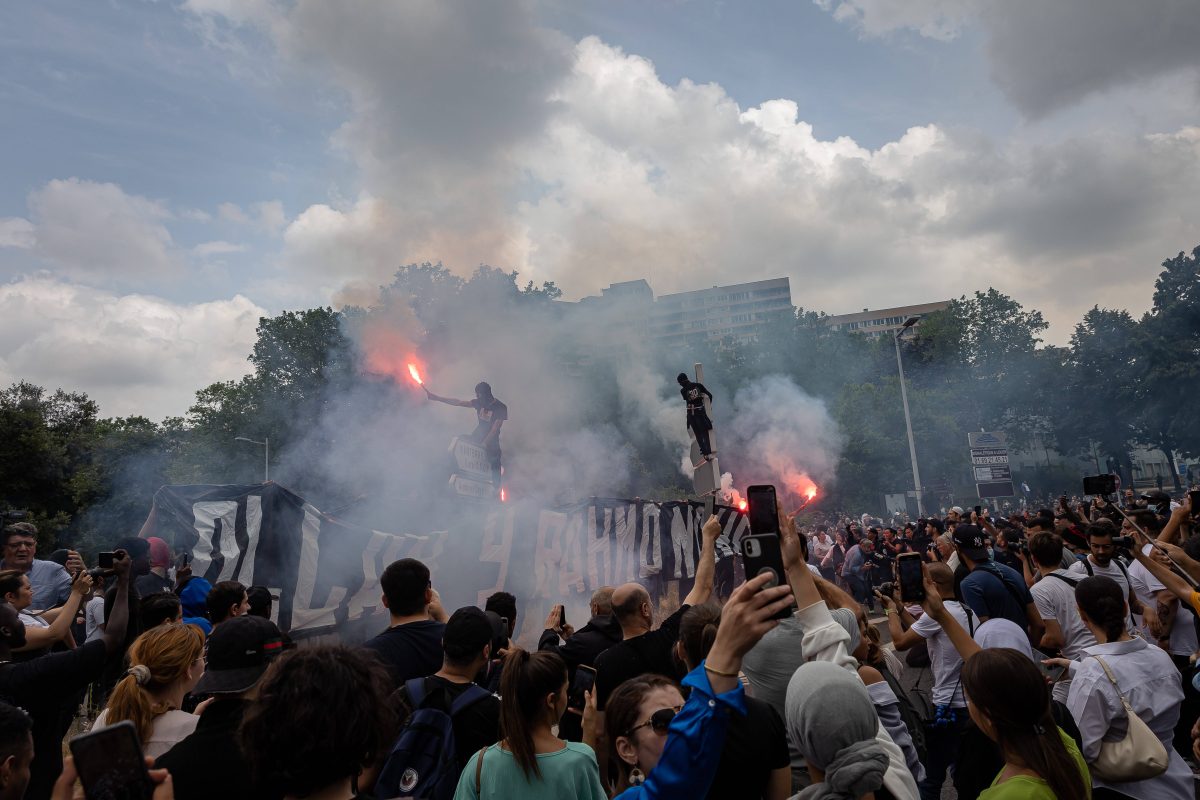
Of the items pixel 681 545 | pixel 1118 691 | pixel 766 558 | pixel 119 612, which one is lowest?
pixel 681 545

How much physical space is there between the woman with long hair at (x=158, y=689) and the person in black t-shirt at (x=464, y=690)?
33.8 inches

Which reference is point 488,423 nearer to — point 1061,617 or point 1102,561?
point 1102,561

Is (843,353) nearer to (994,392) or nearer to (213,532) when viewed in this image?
(994,392)

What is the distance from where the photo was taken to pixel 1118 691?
3.37 meters

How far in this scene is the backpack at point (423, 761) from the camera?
2967mm

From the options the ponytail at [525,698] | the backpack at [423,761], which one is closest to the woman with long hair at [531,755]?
the ponytail at [525,698]

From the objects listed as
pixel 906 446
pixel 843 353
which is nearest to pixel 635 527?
pixel 906 446

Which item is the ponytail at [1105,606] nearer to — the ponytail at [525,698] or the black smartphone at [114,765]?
the ponytail at [525,698]

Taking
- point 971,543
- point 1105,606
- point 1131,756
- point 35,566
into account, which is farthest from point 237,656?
point 971,543

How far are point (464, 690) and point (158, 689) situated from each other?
1.23 meters

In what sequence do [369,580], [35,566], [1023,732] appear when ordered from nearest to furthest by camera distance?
[1023,732] < [35,566] < [369,580]

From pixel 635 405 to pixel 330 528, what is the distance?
1069 inches

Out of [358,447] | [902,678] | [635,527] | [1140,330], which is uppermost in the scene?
[1140,330]

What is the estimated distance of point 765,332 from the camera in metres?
52.4
